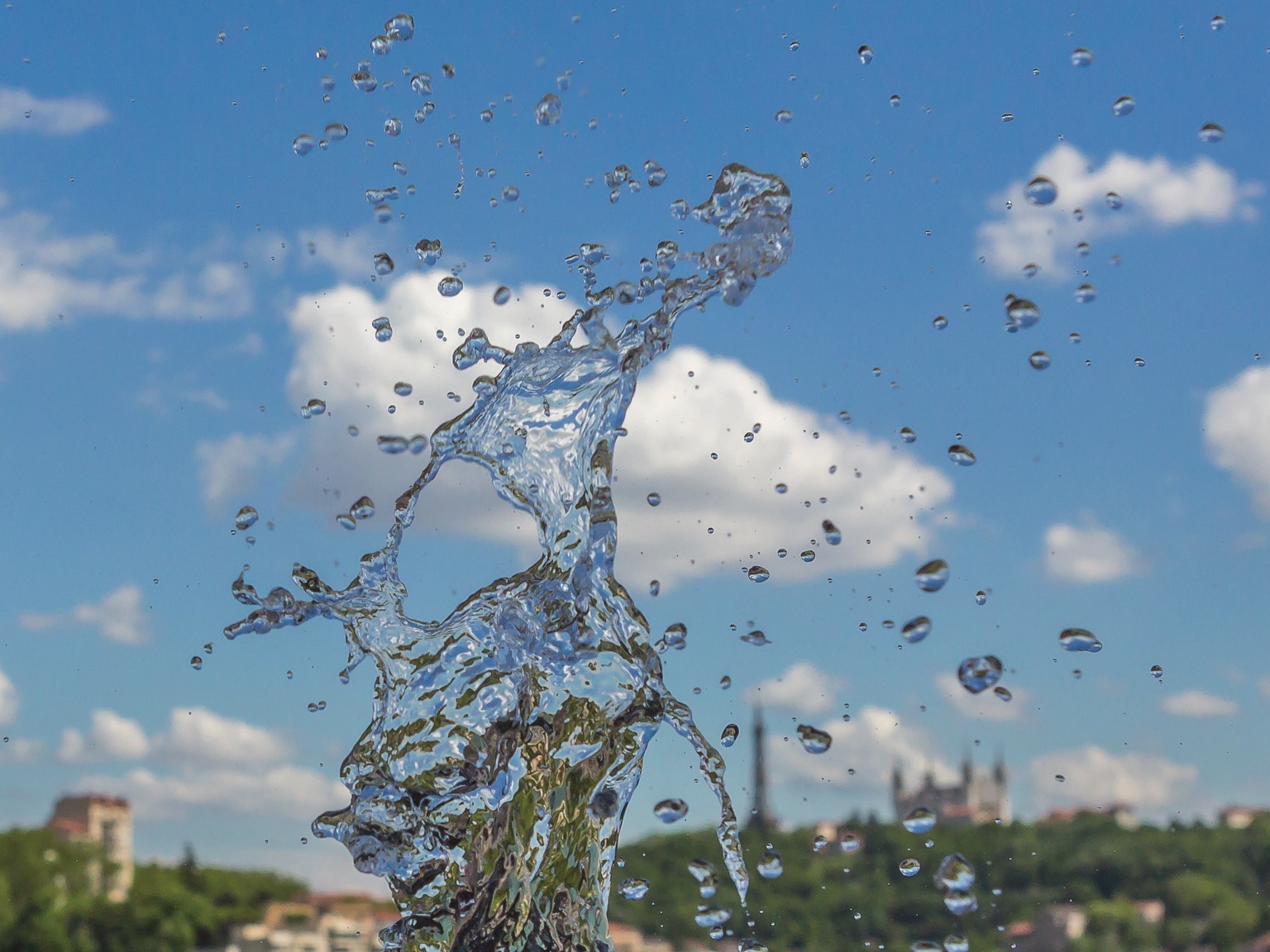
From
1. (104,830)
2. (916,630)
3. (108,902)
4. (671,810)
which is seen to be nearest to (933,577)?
(916,630)

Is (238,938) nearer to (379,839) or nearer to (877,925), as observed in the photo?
(877,925)

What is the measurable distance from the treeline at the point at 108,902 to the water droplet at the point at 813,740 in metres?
47.9

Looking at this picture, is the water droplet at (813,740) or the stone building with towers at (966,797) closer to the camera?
the water droplet at (813,740)

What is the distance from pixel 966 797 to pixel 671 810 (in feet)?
194

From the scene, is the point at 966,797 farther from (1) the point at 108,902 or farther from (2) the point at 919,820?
(2) the point at 919,820

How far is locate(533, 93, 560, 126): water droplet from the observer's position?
4.58m

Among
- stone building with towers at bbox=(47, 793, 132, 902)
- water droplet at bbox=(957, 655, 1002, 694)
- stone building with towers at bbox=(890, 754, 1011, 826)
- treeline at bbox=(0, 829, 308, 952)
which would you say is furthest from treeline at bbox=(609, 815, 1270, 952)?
water droplet at bbox=(957, 655, 1002, 694)

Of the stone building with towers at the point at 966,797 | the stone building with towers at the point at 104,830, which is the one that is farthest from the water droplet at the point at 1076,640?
the stone building with towers at the point at 104,830

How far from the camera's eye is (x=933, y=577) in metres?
3.92

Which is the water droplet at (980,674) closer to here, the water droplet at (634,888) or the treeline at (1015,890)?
the water droplet at (634,888)

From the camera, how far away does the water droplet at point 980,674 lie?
3.80 meters

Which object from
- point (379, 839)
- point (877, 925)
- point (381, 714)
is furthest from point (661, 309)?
point (877, 925)

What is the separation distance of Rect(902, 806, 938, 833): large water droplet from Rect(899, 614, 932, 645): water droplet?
0.67 m

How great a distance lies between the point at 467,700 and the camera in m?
3.68
